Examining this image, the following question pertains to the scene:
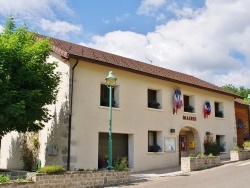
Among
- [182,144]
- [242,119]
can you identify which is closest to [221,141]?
[182,144]

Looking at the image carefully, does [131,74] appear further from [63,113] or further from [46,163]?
[46,163]

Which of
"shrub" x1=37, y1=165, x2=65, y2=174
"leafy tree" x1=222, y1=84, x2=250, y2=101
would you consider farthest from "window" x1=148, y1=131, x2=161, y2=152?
"leafy tree" x1=222, y1=84, x2=250, y2=101

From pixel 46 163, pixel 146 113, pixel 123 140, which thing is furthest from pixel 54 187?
pixel 146 113

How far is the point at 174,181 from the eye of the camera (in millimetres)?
13719

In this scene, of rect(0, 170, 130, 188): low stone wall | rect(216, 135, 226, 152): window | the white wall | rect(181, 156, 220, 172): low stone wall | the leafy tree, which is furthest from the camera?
the leafy tree

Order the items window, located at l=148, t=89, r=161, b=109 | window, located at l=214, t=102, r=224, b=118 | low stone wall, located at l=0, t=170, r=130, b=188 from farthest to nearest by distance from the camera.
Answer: window, located at l=214, t=102, r=224, b=118, window, located at l=148, t=89, r=161, b=109, low stone wall, located at l=0, t=170, r=130, b=188

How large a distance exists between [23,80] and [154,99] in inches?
350

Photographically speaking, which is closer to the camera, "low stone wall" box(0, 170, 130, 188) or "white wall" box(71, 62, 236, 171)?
"low stone wall" box(0, 170, 130, 188)

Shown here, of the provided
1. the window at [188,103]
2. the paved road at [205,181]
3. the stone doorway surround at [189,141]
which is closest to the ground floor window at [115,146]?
the paved road at [205,181]

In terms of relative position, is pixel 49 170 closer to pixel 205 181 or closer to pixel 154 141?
pixel 205 181

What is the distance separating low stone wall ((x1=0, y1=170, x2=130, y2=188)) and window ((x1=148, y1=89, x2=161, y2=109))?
6670 mm

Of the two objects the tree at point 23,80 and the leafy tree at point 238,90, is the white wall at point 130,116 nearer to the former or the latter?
the tree at point 23,80

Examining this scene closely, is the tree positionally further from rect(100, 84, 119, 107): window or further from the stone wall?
the stone wall

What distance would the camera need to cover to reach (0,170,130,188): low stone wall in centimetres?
1086
